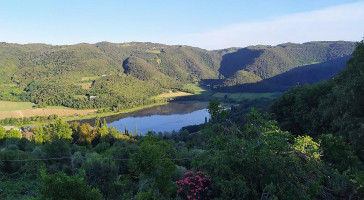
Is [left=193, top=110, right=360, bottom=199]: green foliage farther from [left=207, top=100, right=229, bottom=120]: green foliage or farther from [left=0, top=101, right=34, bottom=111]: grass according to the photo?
[left=0, top=101, right=34, bottom=111]: grass

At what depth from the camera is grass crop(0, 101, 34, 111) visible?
9925cm

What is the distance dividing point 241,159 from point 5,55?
23137 centimetres

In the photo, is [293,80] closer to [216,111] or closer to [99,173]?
[99,173]

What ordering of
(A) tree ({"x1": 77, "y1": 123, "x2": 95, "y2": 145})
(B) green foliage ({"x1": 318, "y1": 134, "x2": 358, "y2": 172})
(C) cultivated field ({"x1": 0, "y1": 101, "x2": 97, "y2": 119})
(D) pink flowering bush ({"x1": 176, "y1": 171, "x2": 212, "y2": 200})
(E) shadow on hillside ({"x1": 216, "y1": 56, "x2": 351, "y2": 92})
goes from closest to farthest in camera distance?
(D) pink flowering bush ({"x1": 176, "y1": 171, "x2": 212, "y2": 200}), (B) green foliage ({"x1": 318, "y1": 134, "x2": 358, "y2": 172}), (A) tree ({"x1": 77, "y1": 123, "x2": 95, "y2": 145}), (C) cultivated field ({"x1": 0, "y1": 101, "x2": 97, "y2": 119}), (E) shadow on hillside ({"x1": 216, "y1": 56, "x2": 351, "y2": 92})

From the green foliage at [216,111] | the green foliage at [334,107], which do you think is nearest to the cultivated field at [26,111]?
the green foliage at [334,107]

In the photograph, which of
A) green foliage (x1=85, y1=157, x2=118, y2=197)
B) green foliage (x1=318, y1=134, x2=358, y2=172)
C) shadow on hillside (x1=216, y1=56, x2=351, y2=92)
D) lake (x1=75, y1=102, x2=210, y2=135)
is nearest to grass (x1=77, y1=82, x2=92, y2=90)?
lake (x1=75, y1=102, x2=210, y2=135)

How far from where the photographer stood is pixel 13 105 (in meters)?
104

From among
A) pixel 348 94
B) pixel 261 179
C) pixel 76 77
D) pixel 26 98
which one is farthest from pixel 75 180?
pixel 76 77

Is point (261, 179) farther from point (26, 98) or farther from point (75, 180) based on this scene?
point (26, 98)

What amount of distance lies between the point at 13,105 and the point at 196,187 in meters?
122

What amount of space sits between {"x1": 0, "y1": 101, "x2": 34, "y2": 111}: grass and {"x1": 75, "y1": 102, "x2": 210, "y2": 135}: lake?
1356 inches

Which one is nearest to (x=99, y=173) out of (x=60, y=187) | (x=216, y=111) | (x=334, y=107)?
(x=216, y=111)

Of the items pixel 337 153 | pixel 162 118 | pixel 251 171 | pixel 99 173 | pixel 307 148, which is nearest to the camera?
pixel 251 171

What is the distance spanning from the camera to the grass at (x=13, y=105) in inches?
3907
